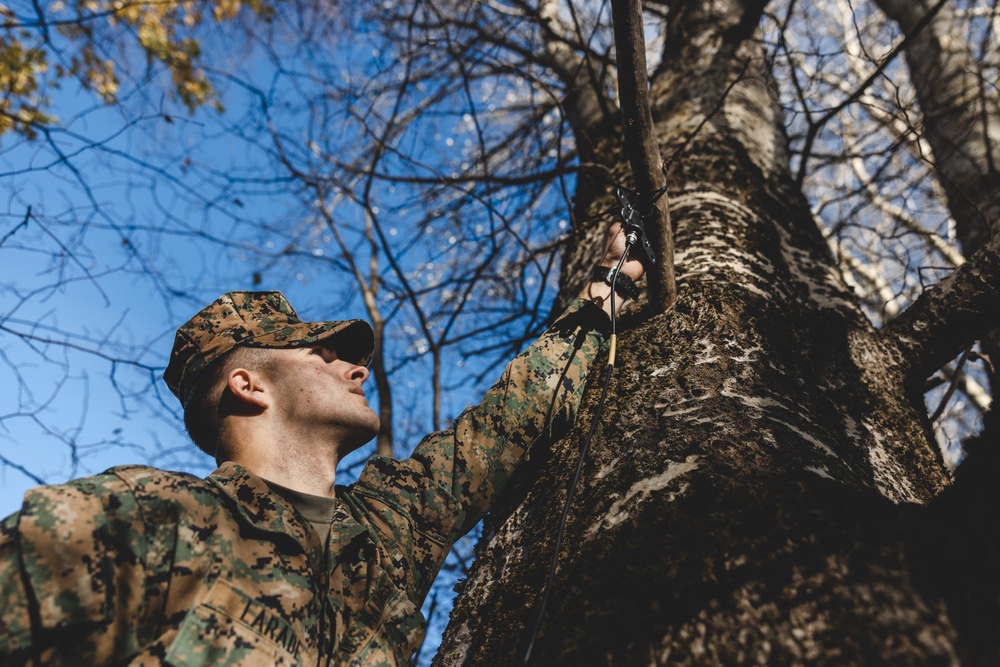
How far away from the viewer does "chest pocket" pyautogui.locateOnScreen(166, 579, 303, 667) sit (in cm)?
110

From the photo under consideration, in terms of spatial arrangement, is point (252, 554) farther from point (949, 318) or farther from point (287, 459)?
point (949, 318)

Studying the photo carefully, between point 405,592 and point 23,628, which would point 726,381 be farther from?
point 23,628

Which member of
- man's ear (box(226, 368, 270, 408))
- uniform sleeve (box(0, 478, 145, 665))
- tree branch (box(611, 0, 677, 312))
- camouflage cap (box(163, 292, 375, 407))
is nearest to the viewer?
uniform sleeve (box(0, 478, 145, 665))

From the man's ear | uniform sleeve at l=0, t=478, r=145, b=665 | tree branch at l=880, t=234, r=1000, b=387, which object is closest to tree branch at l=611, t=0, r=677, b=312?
tree branch at l=880, t=234, r=1000, b=387

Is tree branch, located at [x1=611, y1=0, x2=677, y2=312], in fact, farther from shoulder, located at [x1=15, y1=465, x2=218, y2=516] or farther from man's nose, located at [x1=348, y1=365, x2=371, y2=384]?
shoulder, located at [x1=15, y1=465, x2=218, y2=516]

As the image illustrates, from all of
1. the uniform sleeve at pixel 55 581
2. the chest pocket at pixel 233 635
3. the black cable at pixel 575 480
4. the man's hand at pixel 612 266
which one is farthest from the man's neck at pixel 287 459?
the man's hand at pixel 612 266

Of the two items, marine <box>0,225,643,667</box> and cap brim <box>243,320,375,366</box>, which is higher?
cap brim <box>243,320,375,366</box>

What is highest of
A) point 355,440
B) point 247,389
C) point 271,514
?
point 247,389

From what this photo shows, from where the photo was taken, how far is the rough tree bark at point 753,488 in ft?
2.65

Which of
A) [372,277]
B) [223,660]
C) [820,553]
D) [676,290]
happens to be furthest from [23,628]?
[372,277]

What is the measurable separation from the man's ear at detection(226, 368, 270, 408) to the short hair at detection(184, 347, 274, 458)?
54 millimetres

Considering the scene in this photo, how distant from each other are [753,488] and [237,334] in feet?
5.33

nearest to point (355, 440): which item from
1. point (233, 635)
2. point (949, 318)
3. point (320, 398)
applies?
point (320, 398)

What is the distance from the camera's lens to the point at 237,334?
1953 mm
